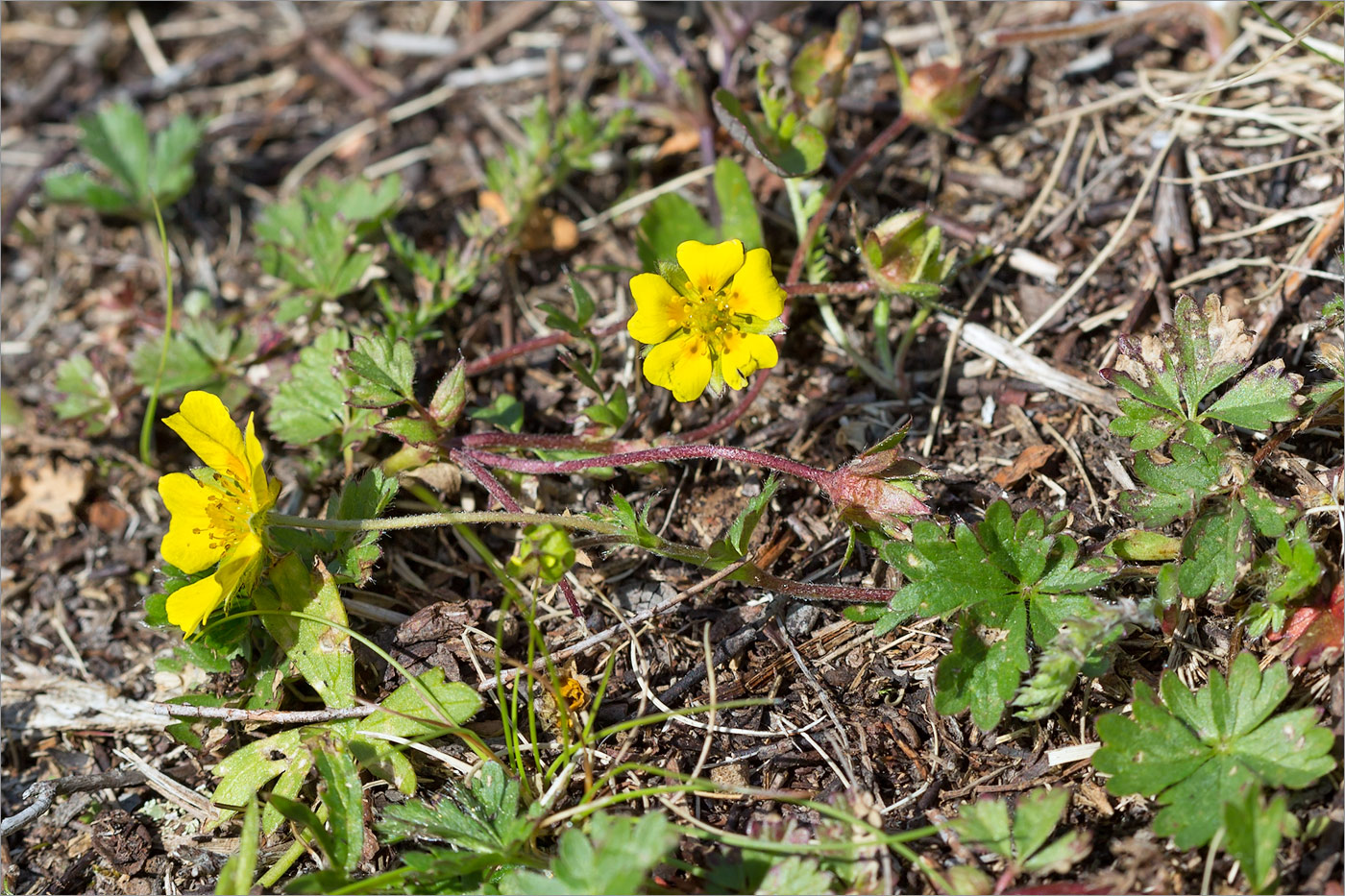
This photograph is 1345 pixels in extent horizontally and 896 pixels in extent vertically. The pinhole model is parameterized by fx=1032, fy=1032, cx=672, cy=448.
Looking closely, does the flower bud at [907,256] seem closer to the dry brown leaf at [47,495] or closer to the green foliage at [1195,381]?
the green foliage at [1195,381]

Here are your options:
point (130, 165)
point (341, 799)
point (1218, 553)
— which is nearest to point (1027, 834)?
point (1218, 553)

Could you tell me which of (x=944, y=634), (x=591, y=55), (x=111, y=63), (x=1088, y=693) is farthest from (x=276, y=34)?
(x=1088, y=693)

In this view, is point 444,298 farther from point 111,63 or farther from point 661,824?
point 111,63

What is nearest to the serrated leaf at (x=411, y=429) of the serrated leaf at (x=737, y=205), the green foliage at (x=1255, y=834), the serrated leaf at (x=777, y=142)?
the serrated leaf at (x=737, y=205)

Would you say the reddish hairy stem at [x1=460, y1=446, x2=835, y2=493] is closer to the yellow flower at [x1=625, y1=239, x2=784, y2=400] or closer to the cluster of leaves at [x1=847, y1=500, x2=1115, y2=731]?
the yellow flower at [x1=625, y1=239, x2=784, y2=400]

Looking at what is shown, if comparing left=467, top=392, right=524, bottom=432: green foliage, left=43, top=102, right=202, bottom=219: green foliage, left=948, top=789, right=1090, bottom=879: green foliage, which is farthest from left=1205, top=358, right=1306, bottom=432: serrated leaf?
left=43, top=102, right=202, bottom=219: green foliage

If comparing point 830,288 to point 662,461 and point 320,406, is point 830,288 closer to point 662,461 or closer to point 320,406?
point 662,461
